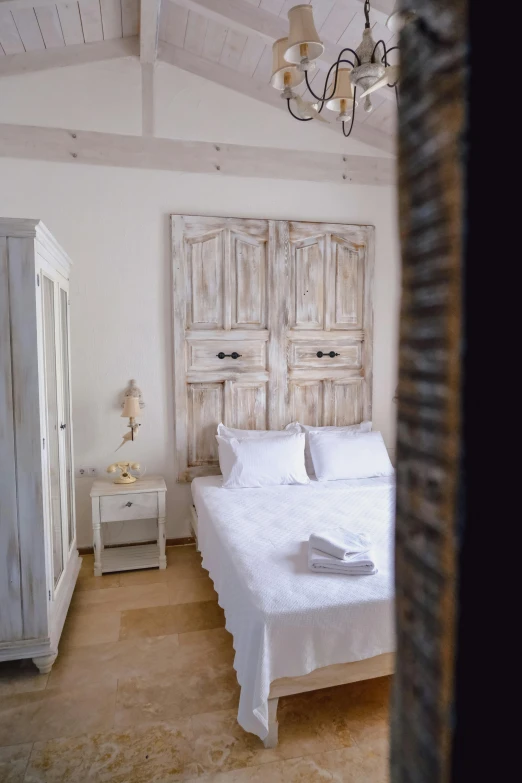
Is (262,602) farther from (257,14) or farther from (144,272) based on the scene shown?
(257,14)

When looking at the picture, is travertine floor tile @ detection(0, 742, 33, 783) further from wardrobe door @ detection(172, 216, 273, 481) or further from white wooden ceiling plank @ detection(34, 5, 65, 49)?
white wooden ceiling plank @ detection(34, 5, 65, 49)

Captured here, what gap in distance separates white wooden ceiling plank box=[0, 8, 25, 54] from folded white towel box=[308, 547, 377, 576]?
3259 millimetres

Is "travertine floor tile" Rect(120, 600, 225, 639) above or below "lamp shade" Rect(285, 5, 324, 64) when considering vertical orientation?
below

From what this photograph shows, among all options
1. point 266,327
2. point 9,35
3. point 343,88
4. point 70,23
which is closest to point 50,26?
point 70,23

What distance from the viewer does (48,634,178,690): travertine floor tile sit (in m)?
2.24

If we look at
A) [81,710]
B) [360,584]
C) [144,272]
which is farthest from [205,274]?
[81,710]

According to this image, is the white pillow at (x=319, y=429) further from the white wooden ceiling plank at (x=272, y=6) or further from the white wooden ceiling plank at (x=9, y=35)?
the white wooden ceiling plank at (x=9, y=35)

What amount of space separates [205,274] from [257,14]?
154 centimetres

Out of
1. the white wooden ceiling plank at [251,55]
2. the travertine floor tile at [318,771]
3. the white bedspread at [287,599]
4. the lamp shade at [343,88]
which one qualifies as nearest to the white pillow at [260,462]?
the white bedspread at [287,599]

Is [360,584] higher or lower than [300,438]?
lower

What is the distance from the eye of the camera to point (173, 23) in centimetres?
319

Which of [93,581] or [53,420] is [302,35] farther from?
[93,581]

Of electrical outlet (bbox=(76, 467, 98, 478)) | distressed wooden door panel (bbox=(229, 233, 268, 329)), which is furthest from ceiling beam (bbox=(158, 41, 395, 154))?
electrical outlet (bbox=(76, 467, 98, 478))

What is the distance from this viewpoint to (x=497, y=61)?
229mm
